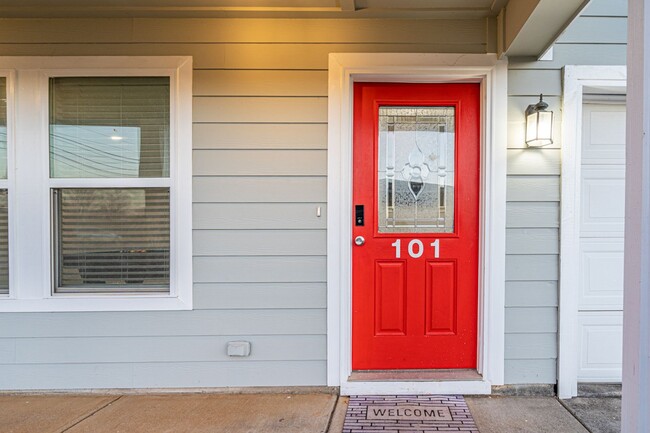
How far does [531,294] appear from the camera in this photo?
2.12 m

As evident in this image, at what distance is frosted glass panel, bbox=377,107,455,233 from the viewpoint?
2.20 metres

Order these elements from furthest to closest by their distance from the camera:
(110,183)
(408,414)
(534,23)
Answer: (110,183) < (408,414) < (534,23)

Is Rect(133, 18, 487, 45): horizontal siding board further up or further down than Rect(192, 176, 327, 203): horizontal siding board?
further up

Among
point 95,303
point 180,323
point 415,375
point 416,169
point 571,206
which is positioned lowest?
point 415,375

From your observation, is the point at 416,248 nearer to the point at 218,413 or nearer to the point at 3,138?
the point at 218,413

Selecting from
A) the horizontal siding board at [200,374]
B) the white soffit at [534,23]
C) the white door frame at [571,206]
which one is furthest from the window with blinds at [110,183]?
the white door frame at [571,206]

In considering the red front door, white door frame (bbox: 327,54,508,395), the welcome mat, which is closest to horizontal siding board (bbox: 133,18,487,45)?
white door frame (bbox: 327,54,508,395)

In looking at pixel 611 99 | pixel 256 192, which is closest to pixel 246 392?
pixel 256 192

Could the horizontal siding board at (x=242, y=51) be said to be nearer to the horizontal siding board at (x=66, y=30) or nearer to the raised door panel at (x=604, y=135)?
the horizontal siding board at (x=66, y=30)

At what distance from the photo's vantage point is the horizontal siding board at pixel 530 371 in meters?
2.13

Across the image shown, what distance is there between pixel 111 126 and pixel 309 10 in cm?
135

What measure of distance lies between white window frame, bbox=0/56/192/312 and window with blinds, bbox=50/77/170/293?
1.5 inches

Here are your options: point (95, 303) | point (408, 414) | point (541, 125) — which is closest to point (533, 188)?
point (541, 125)

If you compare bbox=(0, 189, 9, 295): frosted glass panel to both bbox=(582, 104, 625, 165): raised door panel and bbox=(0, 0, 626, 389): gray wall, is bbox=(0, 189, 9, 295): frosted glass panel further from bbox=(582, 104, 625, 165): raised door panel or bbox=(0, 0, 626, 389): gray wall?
bbox=(582, 104, 625, 165): raised door panel
